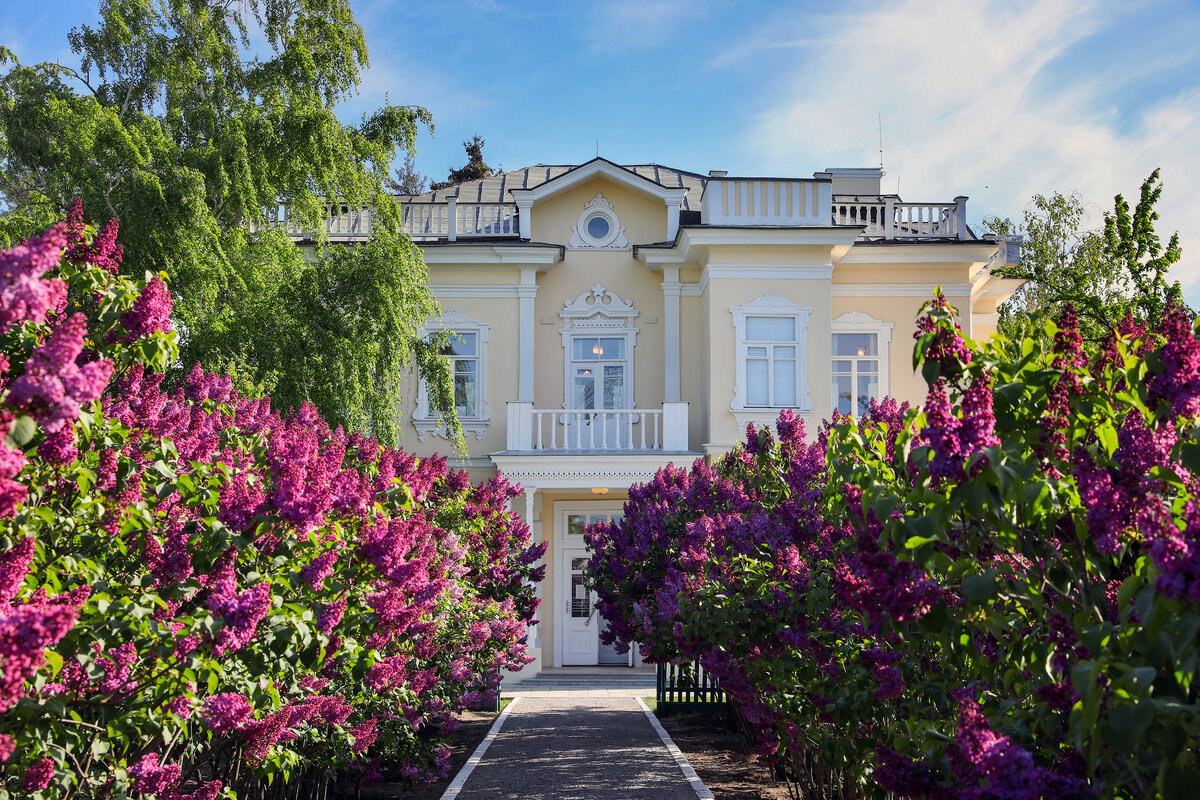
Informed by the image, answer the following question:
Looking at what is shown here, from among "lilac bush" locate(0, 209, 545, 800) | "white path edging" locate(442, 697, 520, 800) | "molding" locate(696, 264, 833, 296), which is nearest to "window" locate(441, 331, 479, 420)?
"molding" locate(696, 264, 833, 296)

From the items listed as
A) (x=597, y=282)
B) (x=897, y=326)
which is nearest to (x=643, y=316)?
(x=597, y=282)

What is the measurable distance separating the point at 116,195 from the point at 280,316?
2.45 meters

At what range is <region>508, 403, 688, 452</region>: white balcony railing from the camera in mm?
19281

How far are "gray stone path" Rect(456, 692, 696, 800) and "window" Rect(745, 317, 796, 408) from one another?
23.7 ft

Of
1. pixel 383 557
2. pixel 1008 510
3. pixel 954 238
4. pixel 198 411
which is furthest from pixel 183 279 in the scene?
pixel 954 238

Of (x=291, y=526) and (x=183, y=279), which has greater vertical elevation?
(x=183, y=279)

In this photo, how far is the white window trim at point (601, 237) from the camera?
2155 cm

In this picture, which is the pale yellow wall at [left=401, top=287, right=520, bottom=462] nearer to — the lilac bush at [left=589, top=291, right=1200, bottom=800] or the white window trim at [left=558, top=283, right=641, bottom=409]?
the white window trim at [left=558, top=283, right=641, bottom=409]

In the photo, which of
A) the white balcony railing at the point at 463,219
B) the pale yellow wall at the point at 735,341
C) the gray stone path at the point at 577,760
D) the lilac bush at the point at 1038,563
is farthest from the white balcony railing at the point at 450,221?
the lilac bush at the point at 1038,563

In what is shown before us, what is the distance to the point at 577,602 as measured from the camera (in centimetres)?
2109

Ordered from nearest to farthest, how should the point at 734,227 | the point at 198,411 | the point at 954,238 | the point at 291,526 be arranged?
the point at 291,526 → the point at 198,411 → the point at 734,227 → the point at 954,238

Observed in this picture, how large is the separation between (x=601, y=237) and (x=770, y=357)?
14.7 feet

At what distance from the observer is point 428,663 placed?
8.25 metres

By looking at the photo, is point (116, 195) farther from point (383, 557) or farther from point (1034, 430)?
point (1034, 430)
